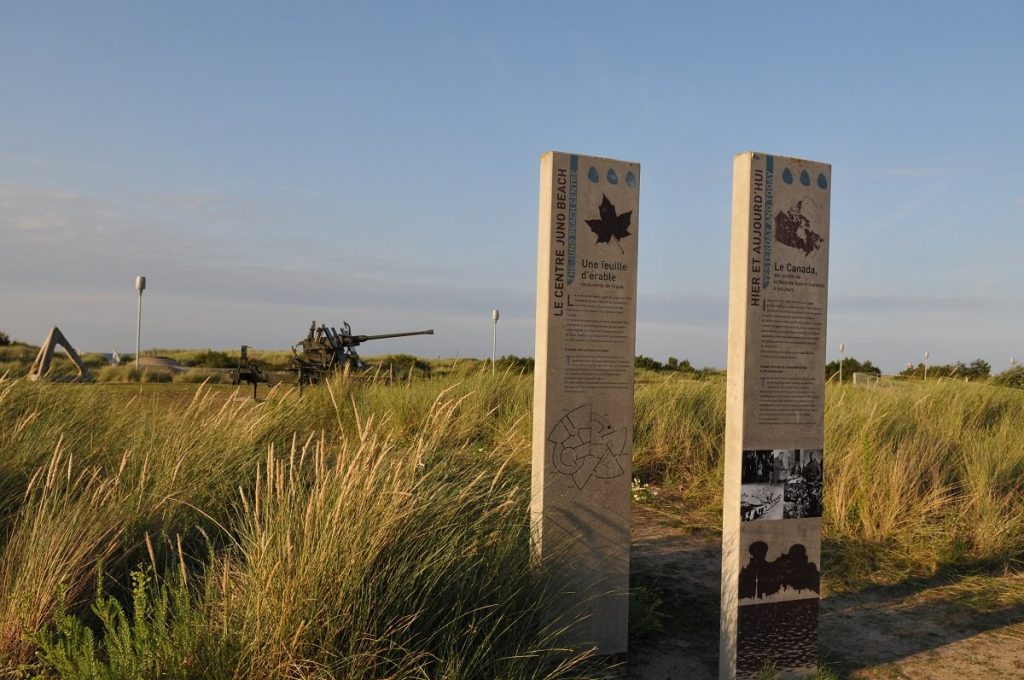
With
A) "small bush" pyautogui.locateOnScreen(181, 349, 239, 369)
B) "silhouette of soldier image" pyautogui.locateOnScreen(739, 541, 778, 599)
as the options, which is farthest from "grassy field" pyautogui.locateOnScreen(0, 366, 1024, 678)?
"small bush" pyautogui.locateOnScreen(181, 349, 239, 369)

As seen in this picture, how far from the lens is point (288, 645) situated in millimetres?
3066

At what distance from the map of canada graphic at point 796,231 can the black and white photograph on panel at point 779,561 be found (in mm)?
1634

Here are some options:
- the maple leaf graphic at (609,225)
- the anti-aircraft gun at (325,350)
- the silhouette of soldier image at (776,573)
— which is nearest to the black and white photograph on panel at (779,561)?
the silhouette of soldier image at (776,573)

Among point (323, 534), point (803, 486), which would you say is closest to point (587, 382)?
point (803, 486)

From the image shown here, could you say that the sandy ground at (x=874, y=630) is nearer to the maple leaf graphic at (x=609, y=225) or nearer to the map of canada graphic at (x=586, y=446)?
the map of canada graphic at (x=586, y=446)

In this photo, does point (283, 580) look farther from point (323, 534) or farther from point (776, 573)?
point (776, 573)

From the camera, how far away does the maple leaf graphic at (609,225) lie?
4871 millimetres

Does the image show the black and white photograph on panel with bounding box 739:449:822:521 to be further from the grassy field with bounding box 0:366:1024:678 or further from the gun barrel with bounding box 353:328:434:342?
the gun barrel with bounding box 353:328:434:342

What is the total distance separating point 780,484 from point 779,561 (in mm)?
464

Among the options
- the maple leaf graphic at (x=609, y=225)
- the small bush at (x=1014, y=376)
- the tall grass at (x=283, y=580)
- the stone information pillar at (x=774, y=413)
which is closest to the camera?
the tall grass at (x=283, y=580)

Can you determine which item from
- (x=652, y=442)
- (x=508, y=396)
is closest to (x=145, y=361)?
(x=508, y=396)

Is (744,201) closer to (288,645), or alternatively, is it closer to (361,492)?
(361,492)

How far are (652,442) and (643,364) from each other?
75.3 feet

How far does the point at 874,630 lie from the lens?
5.45 m
